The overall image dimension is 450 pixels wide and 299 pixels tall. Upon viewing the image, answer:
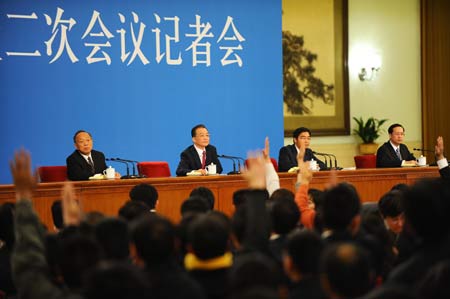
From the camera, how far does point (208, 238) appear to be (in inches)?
89.4

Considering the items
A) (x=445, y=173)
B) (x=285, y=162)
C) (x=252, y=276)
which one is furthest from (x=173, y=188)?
(x=252, y=276)

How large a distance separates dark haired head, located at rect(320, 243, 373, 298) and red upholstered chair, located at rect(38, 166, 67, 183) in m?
5.38

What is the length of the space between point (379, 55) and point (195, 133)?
4454 mm

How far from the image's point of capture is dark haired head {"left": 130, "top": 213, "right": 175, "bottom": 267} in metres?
2.21

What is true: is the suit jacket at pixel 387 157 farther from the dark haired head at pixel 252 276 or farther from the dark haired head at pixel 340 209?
the dark haired head at pixel 252 276

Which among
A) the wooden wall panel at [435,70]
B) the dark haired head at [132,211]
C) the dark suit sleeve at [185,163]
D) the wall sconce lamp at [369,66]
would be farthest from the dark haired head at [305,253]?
the wooden wall panel at [435,70]

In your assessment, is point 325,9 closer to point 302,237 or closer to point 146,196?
point 146,196

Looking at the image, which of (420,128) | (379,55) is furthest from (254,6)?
(420,128)

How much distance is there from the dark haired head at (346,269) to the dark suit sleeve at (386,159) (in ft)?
21.4

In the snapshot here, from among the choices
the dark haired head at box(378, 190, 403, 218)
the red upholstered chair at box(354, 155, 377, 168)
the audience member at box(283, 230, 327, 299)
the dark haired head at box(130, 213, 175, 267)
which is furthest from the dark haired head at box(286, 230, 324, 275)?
the red upholstered chair at box(354, 155, 377, 168)

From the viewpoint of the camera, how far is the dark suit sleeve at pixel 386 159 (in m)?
8.23

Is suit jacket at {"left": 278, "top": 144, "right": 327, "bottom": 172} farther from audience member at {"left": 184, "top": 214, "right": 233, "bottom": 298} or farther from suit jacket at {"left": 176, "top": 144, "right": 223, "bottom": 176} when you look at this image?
audience member at {"left": 184, "top": 214, "right": 233, "bottom": 298}

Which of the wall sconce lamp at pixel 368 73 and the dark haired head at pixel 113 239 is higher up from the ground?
the wall sconce lamp at pixel 368 73

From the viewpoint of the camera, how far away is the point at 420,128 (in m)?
11.4
